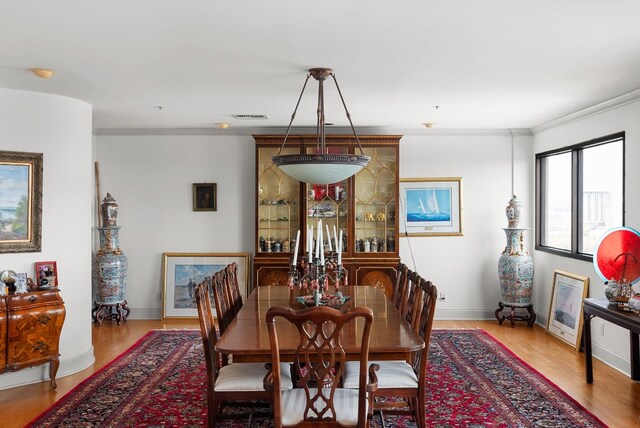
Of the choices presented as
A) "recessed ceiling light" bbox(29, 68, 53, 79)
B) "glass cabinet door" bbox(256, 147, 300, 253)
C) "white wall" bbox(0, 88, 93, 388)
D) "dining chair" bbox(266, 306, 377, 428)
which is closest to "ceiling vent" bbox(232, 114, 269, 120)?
"glass cabinet door" bbox(256, 147, 300, 253)

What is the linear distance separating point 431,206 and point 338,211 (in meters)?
1.24

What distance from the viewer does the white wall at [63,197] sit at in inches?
172

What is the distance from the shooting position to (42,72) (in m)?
3.76

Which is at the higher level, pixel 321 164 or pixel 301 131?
pixel 301 131

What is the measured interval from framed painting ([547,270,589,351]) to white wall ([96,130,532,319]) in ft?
3.03

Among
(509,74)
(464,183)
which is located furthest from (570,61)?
(464,183)

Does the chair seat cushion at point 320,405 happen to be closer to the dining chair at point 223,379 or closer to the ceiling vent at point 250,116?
the dining chair at point 223,379

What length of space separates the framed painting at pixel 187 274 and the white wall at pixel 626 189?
3729mm

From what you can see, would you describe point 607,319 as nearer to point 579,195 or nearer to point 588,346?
point 588,346

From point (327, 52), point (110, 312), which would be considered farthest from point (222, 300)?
point (110, 312)

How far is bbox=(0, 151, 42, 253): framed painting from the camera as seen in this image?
4309mm

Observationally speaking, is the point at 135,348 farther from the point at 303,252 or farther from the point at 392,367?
the point at 392,367

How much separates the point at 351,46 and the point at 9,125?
9.72 feet

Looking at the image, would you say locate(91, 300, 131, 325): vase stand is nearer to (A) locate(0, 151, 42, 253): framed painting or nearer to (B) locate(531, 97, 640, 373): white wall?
(A) locate(0, 151, 42, 253): framed painting
